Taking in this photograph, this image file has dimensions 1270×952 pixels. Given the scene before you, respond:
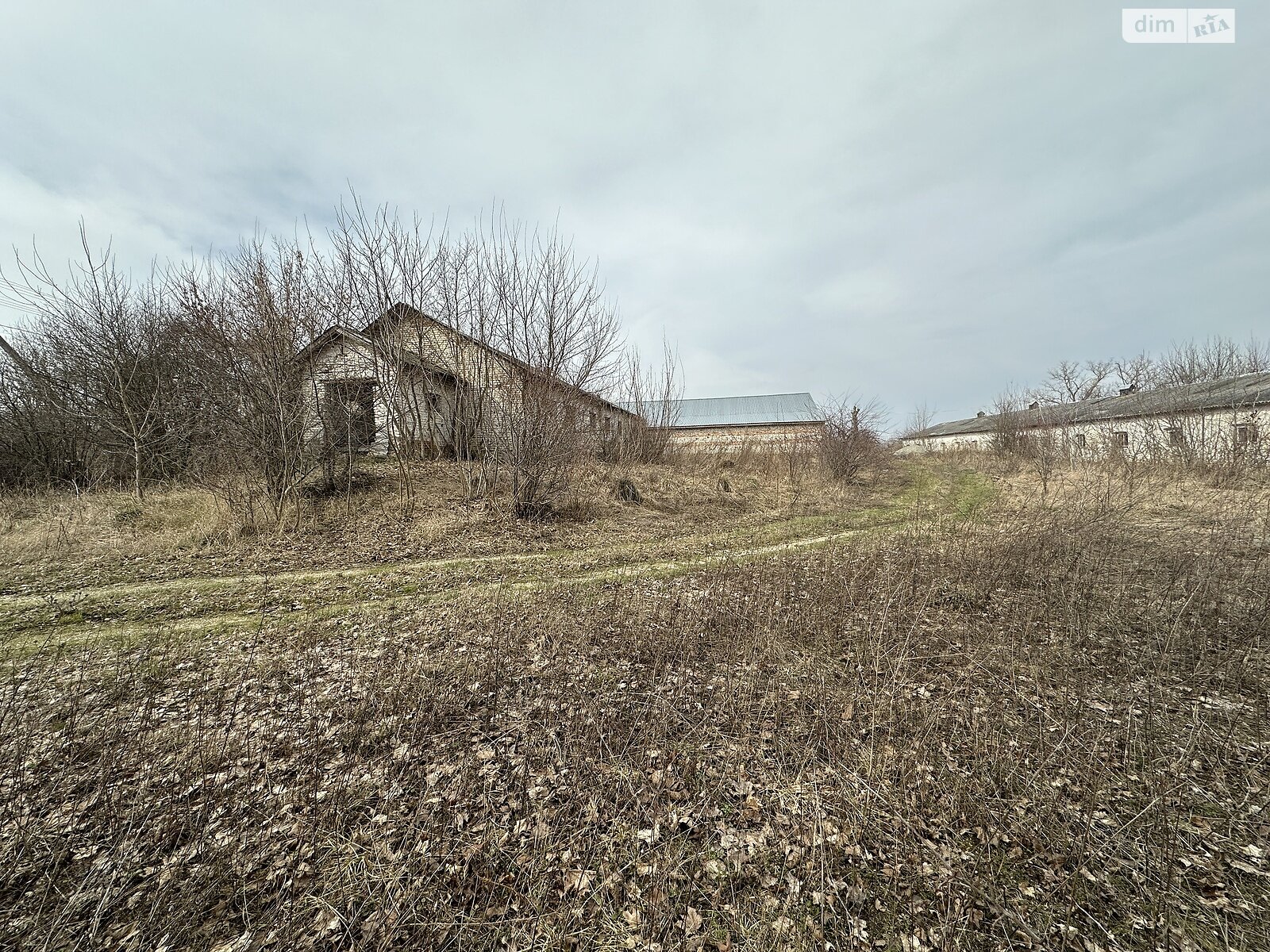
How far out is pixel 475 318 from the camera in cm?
1097

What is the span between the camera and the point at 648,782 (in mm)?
2775

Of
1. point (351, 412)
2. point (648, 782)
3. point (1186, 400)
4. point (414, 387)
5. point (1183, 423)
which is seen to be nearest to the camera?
point (648, 782)

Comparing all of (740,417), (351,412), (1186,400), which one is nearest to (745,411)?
(740,417)

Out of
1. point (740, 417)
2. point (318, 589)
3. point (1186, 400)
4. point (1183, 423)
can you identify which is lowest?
point (318, 589)

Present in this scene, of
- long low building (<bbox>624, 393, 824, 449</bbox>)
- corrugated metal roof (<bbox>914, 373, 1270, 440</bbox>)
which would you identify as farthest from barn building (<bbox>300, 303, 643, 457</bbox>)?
corrugated metal roof (<bbox>914, 373, 1270, 440</bbox>)

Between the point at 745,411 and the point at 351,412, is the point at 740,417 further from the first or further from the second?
the point at 351,412

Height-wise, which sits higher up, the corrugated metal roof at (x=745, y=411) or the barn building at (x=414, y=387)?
the corrugated metal roof at (x=745, y=411)

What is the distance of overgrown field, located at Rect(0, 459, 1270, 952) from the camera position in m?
2.04

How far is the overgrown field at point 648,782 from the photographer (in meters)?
2.04

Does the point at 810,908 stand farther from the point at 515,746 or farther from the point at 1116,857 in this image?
the point at 515,746

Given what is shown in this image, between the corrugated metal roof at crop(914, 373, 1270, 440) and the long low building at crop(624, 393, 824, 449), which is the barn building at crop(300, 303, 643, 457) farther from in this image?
the corrugated metal roof at crop(914, 373, 1270, 440)

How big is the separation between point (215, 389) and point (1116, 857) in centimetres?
1321

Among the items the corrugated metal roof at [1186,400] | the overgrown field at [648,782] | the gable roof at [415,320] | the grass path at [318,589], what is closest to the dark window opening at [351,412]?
the gable roof at [415,320]

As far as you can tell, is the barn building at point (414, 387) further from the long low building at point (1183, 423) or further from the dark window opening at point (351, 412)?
the long low building at point (1183, 423)
